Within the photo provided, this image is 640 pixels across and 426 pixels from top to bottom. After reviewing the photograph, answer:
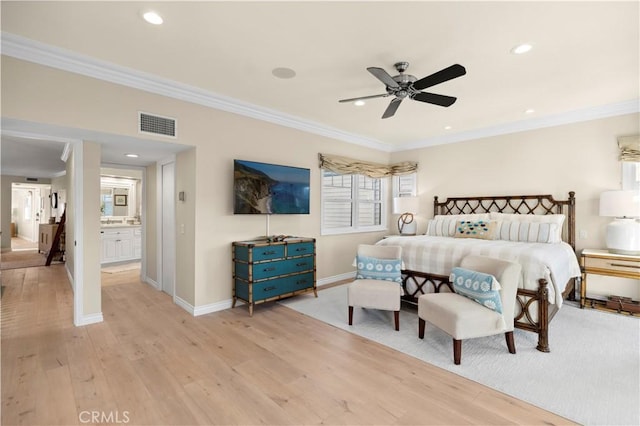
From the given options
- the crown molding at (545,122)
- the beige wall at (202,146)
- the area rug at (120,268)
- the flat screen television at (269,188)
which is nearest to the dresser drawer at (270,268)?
the beige wall at (202,146)

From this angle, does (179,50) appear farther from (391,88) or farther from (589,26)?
(589,26)

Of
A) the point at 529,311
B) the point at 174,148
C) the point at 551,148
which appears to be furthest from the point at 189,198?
the point at 551,148

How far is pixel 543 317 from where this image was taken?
2846 millimetres

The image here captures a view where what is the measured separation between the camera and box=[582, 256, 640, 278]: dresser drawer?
3709mm

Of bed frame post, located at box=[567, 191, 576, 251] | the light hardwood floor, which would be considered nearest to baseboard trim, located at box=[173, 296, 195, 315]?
the light hardwood floor

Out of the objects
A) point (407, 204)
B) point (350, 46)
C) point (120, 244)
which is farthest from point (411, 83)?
point (120, 244)

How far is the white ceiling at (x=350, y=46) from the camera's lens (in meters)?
2.18

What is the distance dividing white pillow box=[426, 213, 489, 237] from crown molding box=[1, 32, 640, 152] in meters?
1.48

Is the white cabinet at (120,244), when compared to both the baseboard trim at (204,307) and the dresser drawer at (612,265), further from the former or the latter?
the dresser drawer at (612,265)

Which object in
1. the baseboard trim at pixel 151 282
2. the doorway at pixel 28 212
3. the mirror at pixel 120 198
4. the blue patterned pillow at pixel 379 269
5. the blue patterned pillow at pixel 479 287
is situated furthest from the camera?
the doorway at pixel 28 212

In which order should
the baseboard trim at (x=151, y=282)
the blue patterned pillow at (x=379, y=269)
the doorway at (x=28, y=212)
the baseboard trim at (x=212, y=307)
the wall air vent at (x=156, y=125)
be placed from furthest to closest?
the doorway at (x=28, y=212), the baseboard trim at (x=151, y=282), the baseboard trim at (x=212, y=307), the blue patterned pillow at (x=379, y=269), the wall air vent at (x=156, y=125)

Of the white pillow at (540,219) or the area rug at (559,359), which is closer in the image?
the area rug at (559,359)

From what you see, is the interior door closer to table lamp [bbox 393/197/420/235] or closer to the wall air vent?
the wall air vent

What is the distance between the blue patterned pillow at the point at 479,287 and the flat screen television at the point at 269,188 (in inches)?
98.5
